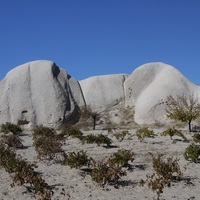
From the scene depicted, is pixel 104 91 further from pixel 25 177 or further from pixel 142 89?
pixel 25 177

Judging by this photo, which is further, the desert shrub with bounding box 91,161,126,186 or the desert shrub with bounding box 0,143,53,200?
the desert shrub with bounding box 91,161,126,186

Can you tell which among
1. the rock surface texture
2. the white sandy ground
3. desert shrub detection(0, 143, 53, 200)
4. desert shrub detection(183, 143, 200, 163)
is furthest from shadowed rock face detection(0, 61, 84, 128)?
desert shrub detection(0, 143, 53, 200)

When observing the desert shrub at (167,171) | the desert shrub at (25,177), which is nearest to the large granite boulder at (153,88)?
the desert shrub at (167,171)

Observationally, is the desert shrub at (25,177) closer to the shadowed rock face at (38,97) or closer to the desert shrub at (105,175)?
the desert shrub at (105,175)

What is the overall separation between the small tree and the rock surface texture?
3.91 ft

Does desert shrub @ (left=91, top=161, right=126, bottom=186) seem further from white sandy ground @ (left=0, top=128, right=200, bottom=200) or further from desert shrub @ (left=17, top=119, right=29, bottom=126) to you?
desert shrub @ (left=17, top=119, right=29, bottom=126)

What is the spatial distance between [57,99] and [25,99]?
163 inches

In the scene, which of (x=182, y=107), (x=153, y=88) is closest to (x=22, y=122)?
(x=153, y=88)

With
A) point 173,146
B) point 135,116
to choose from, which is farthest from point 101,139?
point 135,116

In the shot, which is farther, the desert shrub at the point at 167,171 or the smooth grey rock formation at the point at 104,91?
the smooth grey rock formation at the point at 104,91

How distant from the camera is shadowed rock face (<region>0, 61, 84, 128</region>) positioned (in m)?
40.2

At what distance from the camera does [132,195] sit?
388 inches

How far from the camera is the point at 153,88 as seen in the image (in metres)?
42.7

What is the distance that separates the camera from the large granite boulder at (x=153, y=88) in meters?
39.9
